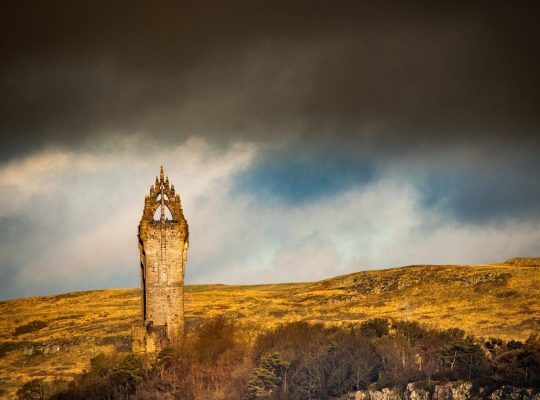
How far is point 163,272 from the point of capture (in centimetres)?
10369

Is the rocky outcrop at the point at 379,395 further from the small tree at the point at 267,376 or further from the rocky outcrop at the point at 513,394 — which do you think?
the rocky outcrop at the point at 513,394

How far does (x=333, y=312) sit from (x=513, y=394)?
8425 centimetres

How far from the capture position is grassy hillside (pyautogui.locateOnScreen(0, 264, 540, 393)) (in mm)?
138625

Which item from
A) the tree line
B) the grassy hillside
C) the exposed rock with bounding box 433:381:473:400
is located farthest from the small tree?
the grassy hillside

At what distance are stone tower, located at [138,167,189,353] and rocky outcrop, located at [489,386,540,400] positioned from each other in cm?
3681

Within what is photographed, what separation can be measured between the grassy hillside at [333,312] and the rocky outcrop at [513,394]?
4149cm

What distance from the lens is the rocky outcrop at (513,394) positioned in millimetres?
77688

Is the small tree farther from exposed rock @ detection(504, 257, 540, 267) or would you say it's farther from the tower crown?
exposed rock @ detection(504, 257, 540, 267)

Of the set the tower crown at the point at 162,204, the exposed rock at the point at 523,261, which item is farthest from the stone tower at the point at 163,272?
the exposed rock at the point at 523,261

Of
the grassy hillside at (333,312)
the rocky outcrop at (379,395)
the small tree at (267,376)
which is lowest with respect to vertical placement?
the rocky outcrop at (379,395)

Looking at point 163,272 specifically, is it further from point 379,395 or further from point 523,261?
point 523,261

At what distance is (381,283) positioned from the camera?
18625 cm

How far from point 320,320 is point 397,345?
1789 inches

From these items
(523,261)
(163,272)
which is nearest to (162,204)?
(163,272)
